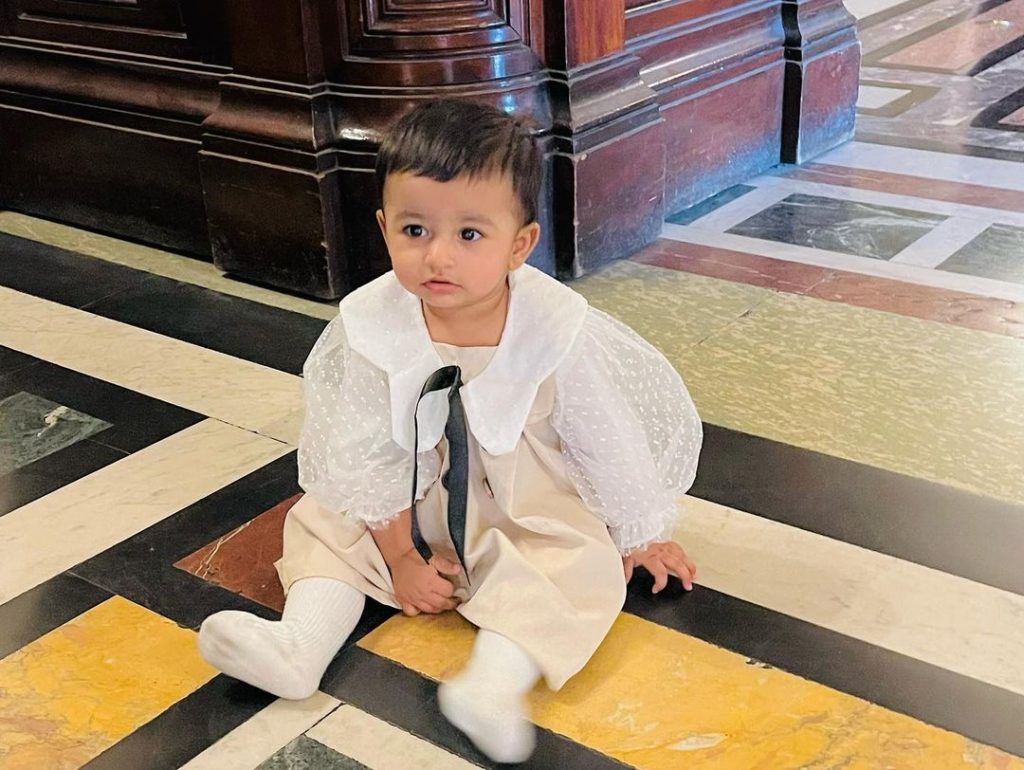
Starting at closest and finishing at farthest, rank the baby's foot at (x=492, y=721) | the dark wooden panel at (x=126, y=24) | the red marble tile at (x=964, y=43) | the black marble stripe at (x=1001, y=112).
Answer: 1. the baby's foot at (x=492, y=721)
2. the dark wooden panel at (x=126, y=24)
3. the black marble stripe at (x=1001, y=112)
4. the red marble tile at (x=964, y=43)

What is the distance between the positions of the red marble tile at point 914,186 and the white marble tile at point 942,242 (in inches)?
5.7

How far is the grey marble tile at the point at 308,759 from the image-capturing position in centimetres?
124

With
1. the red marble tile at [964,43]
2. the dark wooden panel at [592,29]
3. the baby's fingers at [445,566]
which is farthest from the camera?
the red marble tile at [964,43]

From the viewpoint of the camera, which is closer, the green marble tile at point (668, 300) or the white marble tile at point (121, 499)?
the white marble tile at point (121, 499)

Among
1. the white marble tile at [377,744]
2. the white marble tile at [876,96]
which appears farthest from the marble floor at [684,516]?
the white marble tile at [876,96]

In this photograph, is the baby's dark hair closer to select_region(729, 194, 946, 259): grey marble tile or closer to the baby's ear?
the baby's ear

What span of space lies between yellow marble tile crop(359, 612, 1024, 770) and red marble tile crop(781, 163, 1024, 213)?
1.85 m

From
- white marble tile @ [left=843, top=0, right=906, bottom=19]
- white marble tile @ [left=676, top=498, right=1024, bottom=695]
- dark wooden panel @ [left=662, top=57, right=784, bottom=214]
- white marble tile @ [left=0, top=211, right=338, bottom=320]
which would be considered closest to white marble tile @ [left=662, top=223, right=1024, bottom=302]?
dark wooden panel @ [left=662, top=57, right=784, bottom=214]

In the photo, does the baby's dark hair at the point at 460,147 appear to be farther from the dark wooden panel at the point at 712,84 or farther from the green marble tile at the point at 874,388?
the dark wooden panel at the point at 712,84

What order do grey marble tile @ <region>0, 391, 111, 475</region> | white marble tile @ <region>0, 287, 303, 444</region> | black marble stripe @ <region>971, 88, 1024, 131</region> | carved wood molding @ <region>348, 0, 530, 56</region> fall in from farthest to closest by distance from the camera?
black marble stripe @ <region>971, 88, 1024, 131</region> → carved wood molding @ <region>348, 0, 530, 56</region> → white marble tile @ <region>0, 287, 303, 444</region> → grey marble tile @ <region>0, 391, 111, 475</region>

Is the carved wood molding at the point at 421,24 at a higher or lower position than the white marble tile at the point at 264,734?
higher

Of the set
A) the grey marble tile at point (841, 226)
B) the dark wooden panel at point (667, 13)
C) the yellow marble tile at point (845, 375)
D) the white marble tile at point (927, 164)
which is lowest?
the yellow marble tile at point (845, 375)

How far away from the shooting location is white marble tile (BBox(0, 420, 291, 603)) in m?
1.63

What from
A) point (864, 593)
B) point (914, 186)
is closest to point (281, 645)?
point (864, 593)
